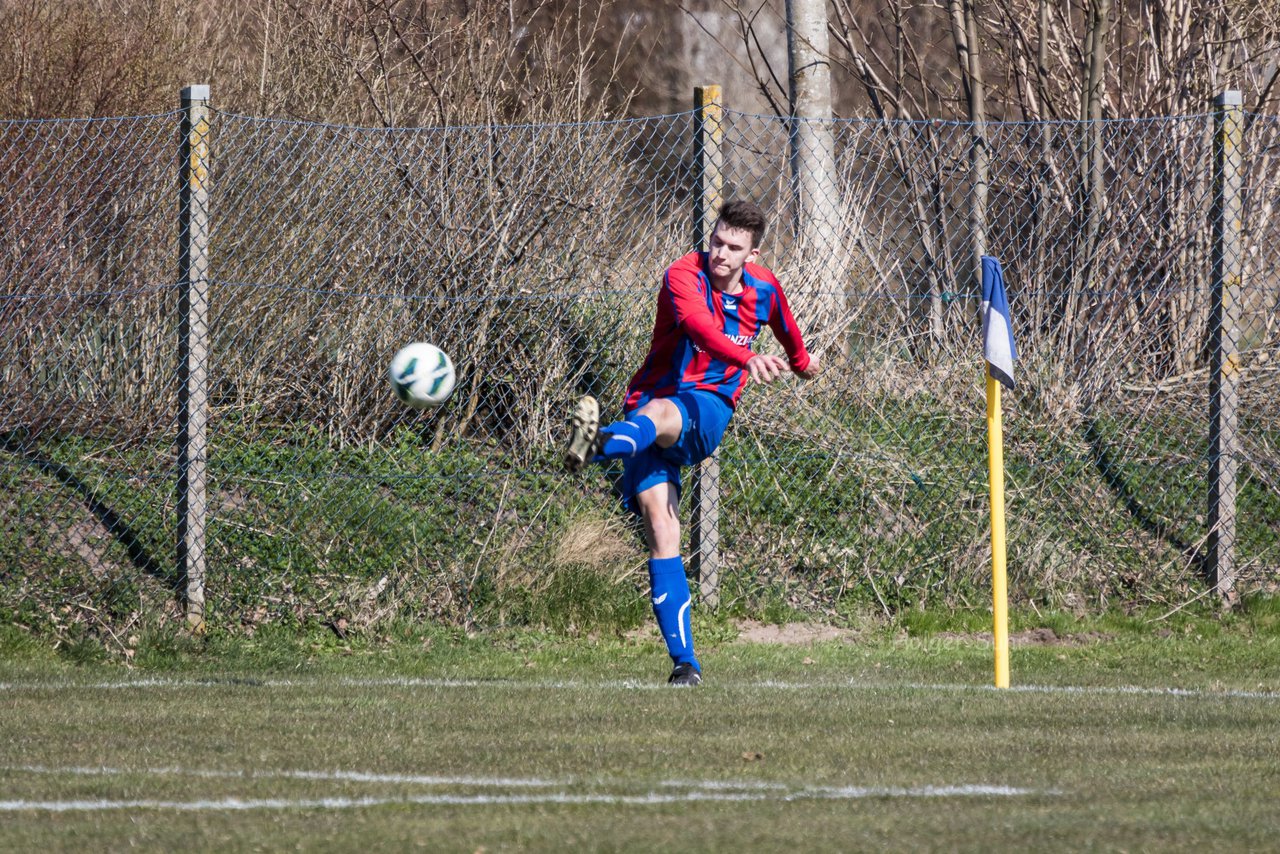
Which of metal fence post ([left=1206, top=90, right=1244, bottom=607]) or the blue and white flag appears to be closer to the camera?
the blue and white flag

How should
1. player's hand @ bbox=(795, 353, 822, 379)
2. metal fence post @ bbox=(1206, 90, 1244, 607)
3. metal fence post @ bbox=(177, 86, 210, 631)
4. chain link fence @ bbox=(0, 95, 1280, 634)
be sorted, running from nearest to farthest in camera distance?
player's hand @ bbox=(795, 353, 822, 379) → metal fence post @ bbox=(177, 86, 210, 631) → metal fence post @ bbox=(1206, 90, 1244, 607) → chain link fence @ bbox=(0, 95, 1280, 634)

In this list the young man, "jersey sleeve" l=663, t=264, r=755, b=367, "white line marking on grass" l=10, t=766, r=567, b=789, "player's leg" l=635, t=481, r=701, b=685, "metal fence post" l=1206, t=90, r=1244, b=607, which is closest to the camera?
"white line marking on grass" l=10, t=766, r=567, b=789

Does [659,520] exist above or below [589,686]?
above

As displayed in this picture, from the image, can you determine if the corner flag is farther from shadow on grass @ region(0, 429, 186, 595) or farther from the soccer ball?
shadow on grass @ region(0, 429, 186, 595)

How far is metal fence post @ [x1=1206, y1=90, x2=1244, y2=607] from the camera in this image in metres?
8.53

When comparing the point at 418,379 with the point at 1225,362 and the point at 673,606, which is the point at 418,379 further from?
the point at 1225,362

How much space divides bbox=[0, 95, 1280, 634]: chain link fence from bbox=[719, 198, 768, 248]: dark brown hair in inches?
67.1

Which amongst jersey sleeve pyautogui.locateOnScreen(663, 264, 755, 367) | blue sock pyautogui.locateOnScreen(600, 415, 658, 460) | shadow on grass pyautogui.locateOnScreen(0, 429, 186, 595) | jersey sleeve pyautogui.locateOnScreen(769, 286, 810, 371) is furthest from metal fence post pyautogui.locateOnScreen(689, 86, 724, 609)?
shadow on grass pyautogui.locateOnScreen(0, 429, 186, 595)

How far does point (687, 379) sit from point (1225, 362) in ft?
11.3

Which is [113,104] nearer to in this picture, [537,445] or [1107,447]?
[537,445]

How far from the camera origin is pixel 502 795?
4270 millimetres

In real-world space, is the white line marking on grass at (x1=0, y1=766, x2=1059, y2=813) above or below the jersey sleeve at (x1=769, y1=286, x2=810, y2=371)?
below

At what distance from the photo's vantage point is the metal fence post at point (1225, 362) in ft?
28.0

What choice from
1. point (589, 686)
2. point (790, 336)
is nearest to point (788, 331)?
point (790, 336)
